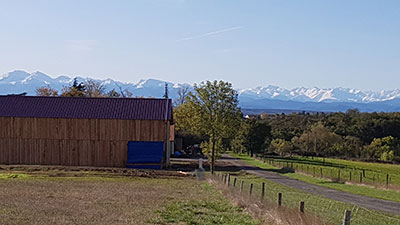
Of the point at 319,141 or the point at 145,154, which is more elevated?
the point at 145,154

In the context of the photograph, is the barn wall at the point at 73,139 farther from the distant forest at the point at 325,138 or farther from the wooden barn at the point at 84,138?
the distant forest at the point at 325,138

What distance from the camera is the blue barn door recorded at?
47156 millimetres

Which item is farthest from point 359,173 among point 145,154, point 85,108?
point 85,108

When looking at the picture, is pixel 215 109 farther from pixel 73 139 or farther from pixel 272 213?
pixel 272 213

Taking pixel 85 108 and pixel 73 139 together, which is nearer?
pixel 73 139

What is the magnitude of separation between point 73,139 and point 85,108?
3188 millimetres

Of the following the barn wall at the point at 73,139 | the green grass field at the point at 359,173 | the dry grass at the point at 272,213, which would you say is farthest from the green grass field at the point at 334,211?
the barn wall at the point at 73,139

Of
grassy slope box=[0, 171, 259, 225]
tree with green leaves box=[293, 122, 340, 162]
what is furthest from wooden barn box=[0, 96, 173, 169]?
tree with green leaves box=[293, 122, 340, 162]

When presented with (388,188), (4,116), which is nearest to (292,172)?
(388,188)

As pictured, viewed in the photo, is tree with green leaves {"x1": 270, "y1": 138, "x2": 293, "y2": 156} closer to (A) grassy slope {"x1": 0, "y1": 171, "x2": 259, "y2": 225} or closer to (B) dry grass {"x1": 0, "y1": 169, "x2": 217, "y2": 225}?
(B) dry grass {"x1": 0, "y1": 169, "x2": 217, "y2": 225}

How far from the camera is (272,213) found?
576 inches

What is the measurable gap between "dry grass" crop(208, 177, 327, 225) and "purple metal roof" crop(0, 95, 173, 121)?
29.3 metres

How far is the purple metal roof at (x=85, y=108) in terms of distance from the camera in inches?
1913

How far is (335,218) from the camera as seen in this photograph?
1448 cm
